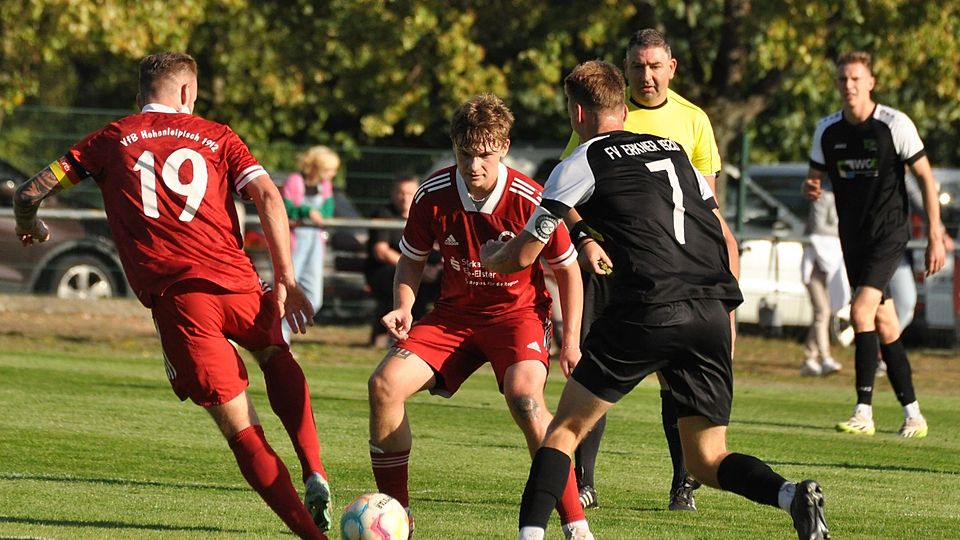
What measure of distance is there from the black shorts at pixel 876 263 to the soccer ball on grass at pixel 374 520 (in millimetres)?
5158

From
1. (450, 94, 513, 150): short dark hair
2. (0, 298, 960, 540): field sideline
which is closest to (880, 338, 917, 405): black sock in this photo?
(0, 298, 960, 540): field sideline

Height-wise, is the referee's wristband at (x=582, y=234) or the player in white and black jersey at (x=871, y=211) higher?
the referee's wristband at (x=582, y=234)

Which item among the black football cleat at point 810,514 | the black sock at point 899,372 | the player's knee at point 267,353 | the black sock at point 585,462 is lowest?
the black sock at point 899,372

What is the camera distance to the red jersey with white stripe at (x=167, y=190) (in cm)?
624

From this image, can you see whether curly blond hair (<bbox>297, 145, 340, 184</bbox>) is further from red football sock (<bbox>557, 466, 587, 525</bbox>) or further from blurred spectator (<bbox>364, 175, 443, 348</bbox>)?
red football sock (<bbox>557, 466, 587, 525</bbox>)

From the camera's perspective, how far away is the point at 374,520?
5.99 m

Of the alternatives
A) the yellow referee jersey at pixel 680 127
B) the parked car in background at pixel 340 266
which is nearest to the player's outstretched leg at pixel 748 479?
the yellow referee jersey at pixel 680 127

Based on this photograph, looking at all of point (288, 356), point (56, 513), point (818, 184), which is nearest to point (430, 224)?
point (288, 356)

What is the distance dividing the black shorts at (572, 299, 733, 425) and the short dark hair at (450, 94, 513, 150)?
1061mm

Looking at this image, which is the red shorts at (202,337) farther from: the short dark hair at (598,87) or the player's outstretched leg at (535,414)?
the short dark hair at (598,87)

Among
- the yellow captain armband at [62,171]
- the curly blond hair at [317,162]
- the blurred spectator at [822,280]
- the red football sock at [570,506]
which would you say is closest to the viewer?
the red football sock at [570,506]

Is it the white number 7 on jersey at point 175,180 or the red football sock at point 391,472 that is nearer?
the white number 7 on jersey at point 175,180

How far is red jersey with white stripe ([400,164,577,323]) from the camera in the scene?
6.75 metres

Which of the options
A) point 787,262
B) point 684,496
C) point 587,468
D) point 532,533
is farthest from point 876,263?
point 787,262
